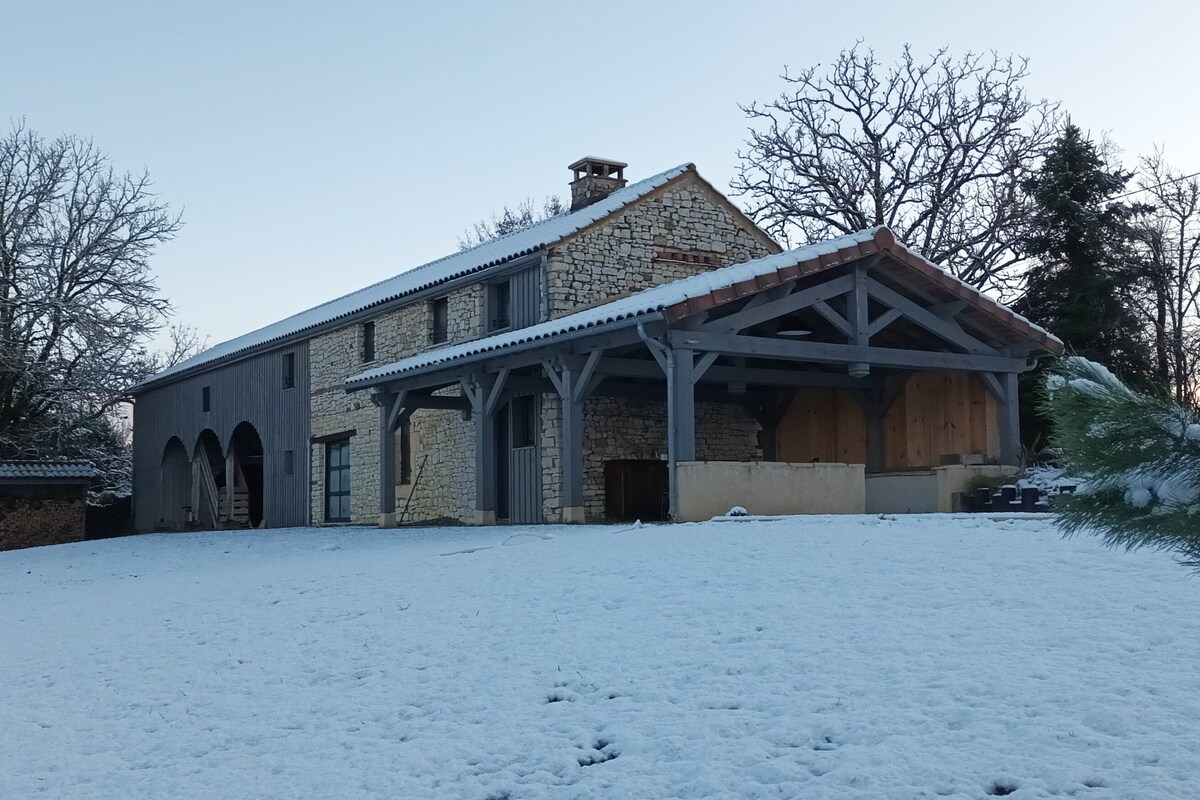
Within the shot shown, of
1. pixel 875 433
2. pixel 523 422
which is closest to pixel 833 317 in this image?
pixel 875 433

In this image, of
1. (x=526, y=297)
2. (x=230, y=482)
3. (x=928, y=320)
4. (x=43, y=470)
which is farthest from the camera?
(x=230, y=482)

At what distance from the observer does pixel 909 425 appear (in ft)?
61.6

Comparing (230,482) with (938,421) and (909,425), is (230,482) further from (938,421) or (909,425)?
(938,421)

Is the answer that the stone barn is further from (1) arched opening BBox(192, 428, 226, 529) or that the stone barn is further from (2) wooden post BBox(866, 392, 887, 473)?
(1) arched opening BBox(192, 428, 226, 529)

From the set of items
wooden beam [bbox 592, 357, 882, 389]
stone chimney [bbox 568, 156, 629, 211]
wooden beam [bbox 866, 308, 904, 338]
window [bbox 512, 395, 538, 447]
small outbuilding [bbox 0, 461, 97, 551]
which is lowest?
small outbuilding [bbox 0, 461, 97, 551]

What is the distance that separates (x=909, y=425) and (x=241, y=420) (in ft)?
57.8

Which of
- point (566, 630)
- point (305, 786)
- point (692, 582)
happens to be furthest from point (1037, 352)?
point (305, 786)

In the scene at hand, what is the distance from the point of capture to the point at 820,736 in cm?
563

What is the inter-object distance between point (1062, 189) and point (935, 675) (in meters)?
23.9

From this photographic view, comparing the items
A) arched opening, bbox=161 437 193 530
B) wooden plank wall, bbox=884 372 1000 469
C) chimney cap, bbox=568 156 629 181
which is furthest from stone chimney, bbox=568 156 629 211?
arched opening, bbox=161 437 193 530

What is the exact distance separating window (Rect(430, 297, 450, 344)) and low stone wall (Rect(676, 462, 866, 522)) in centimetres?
948

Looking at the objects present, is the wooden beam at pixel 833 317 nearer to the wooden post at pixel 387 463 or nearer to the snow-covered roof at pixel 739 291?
the snow-covered roof at pixel 739 291

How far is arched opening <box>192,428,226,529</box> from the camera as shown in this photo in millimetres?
31625

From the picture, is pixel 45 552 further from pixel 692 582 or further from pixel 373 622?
pixel 692 582
